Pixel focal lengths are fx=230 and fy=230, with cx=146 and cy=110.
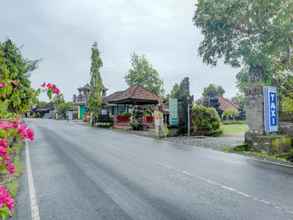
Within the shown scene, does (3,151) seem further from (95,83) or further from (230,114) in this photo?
(230,114)

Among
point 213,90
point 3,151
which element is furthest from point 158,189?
point 213,90

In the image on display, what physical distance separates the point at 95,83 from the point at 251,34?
826 inches

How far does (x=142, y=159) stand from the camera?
→ 8.67m

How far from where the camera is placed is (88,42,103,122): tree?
32.7m

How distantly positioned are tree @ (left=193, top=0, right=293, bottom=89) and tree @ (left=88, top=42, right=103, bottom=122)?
52.9 ft

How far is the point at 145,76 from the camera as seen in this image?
4359cm

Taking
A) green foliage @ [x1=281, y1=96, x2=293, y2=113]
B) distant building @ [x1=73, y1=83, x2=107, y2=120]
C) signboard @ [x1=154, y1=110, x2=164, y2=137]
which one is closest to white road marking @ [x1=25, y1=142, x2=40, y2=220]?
green foliage @ [x1=281, y1=96, x2=293, y2=113]

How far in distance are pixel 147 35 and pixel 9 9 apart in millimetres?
14660

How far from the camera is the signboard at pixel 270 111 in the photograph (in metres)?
9.97

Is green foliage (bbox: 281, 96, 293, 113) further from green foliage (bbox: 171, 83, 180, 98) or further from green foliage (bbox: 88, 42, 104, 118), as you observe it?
green foliage (bbox: 171, 83, 180, 98)

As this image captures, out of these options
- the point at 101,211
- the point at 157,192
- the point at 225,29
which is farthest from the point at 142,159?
the point at 225,29

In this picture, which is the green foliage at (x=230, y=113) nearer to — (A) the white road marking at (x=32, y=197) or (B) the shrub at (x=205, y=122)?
A: (B) the shrub at (x=205, y=122)

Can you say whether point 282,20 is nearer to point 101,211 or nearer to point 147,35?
point 147,35

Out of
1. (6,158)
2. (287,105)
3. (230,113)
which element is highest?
(287,105)
